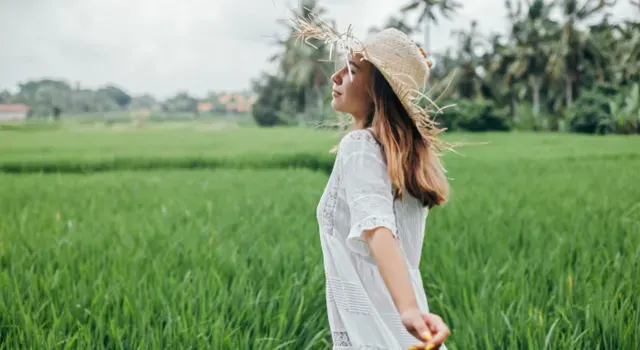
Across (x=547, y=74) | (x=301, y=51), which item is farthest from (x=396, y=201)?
(x=301, y=51)

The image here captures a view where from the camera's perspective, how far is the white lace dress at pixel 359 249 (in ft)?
3.00

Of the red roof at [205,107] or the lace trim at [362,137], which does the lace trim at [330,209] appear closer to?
the lace trim at [362,137]

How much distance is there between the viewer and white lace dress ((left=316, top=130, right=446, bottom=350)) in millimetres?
915

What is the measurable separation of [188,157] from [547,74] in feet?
54.4

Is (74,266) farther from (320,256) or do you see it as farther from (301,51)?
(301,51)

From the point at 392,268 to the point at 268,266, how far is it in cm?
137

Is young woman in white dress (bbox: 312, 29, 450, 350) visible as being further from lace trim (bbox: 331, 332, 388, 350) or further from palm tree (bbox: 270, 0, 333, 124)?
palm tree (bbox: 270, 0, 333, 124)

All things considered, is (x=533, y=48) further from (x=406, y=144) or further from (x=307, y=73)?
(x=406, y=144)

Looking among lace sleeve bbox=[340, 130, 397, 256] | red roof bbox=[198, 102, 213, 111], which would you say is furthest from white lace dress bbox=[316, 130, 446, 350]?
red roof bbox=[198, 102, 213, 111]

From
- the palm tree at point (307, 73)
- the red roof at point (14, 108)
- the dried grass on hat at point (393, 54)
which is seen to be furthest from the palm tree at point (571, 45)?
the dried grass on hat at point (393, 54)

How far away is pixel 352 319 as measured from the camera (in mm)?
964

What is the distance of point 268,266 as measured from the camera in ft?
7.12

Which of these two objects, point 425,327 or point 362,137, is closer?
point 425,327

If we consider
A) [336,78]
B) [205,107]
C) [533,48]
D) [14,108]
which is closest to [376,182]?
[336,78]
